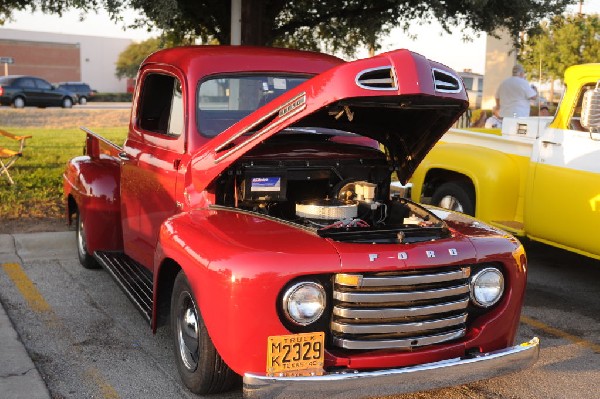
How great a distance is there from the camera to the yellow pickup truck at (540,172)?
6.09 meters

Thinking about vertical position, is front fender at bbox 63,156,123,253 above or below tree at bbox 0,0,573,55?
below

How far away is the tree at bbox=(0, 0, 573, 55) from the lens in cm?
905

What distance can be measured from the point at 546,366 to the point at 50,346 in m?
3.25

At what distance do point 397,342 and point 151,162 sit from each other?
8.03 feet

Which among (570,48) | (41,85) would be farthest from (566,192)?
(41,85)

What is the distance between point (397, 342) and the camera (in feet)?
11.9

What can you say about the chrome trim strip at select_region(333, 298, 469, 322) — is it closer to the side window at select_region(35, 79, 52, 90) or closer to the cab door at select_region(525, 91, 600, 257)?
the cab door at select_region(525, 91, 600, 257)

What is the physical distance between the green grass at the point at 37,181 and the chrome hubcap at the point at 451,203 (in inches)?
174

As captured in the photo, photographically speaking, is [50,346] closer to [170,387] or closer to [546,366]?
[170,387]

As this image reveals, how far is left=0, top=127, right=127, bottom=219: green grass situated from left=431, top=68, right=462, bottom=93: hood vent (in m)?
5.95

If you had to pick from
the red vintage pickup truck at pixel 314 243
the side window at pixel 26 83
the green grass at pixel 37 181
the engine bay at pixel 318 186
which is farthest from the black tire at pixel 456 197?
the side window at pixel 26 83

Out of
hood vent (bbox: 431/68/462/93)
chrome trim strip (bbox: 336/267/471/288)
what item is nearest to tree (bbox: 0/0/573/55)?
hood vent (bbox: 431/68/462/93)

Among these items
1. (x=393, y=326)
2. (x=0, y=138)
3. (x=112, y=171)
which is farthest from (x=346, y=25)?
(x=0, y=138)

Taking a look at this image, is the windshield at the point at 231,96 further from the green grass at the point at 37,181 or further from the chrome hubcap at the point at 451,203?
the green grass at the point at 37,181
